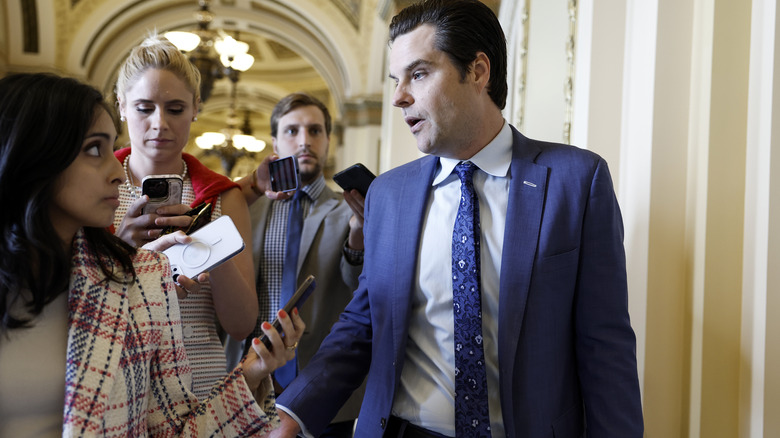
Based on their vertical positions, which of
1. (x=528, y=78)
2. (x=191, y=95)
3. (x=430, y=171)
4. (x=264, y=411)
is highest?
(x=528, y=78)

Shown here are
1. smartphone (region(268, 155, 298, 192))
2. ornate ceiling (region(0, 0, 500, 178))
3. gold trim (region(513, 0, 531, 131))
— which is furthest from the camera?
ornate ceiling (region(0, 0, 500, 178))

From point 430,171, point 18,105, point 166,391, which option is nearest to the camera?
point 18,105

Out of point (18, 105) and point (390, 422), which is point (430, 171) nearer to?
point (390, 422)

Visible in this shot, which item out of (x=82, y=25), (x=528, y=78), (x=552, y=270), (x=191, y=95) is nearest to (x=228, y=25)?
(x=82, y=25)

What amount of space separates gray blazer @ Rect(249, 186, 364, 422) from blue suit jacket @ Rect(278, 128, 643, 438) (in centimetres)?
95

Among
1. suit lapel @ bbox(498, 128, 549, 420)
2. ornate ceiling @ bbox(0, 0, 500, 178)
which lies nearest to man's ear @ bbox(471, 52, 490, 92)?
suit lapel @ bbox(498, 128, 549, 420)

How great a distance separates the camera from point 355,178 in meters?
2.19

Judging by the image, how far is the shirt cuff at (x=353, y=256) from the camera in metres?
2.67

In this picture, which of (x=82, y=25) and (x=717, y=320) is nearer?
(x=717, y=320)

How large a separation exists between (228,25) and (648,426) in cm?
1234

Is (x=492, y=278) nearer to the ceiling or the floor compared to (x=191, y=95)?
nearer to the floor

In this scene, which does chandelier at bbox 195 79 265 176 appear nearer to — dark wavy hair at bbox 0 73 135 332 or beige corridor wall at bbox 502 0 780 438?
beige corridor wall at bbox 502 0 780 438

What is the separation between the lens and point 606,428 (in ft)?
5.05

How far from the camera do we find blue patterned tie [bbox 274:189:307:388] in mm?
2615
